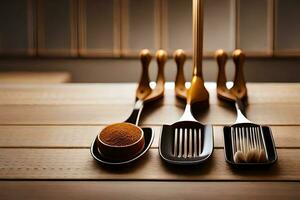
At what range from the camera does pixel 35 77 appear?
1.97 metres

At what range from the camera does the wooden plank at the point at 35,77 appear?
1.90 metres

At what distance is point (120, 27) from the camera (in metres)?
2.10

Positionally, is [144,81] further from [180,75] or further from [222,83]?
[222,83]

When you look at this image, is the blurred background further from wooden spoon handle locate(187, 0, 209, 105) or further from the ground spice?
the ground spice

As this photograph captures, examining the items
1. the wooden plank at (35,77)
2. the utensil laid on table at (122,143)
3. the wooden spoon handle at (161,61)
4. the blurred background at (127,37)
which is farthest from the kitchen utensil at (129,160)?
the blurred background at (127,37)

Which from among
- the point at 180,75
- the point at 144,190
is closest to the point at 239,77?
the point at 180,75

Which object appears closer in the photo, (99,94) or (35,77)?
(99,94)

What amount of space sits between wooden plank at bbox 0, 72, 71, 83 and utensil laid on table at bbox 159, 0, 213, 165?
79cm

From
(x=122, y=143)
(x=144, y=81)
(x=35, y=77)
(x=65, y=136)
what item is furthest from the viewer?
(x=35, y=77)

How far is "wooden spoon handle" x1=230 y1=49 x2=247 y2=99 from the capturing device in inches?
52.5

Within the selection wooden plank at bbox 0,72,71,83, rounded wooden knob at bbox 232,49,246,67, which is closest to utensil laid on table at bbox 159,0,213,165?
rounded wooden knob at bbox 232,49,246,67

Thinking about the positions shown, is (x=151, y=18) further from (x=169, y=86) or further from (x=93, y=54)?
(x=169, y=86)

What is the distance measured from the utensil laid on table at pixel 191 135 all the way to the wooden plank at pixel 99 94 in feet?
0.19

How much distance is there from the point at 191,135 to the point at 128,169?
161 mm
